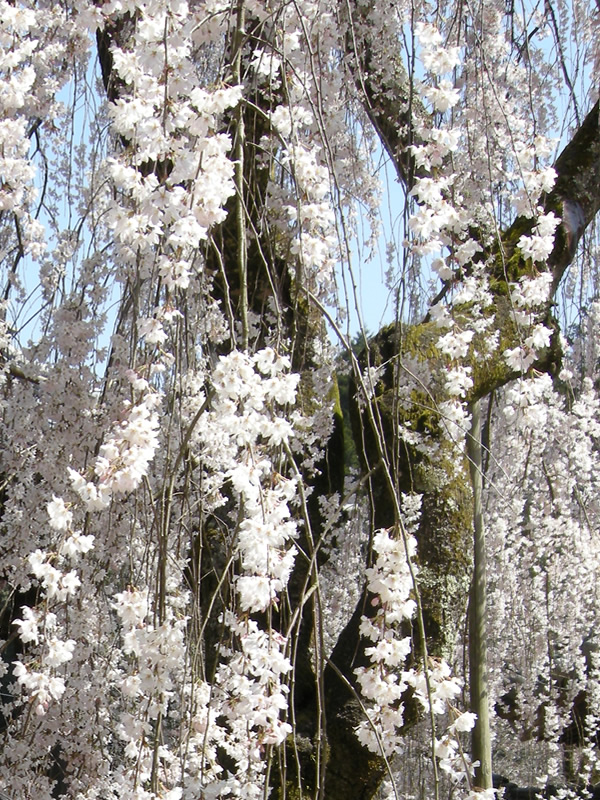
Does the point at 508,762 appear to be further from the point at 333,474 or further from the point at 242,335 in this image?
the point at 242,335

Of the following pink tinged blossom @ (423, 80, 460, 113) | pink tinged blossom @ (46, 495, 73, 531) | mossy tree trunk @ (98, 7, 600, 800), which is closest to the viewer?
pink tinged blossom @ (46, 495, 73, 531)

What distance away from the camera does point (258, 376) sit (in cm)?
133

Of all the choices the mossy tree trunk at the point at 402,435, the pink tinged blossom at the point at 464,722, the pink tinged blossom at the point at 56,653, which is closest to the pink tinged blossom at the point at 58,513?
the pink tinged blossom at the point at 56,653

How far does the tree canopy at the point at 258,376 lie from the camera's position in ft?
4.43

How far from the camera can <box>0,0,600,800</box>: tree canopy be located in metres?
1.35

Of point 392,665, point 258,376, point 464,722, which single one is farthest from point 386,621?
point 258,376

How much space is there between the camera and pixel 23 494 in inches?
97.7

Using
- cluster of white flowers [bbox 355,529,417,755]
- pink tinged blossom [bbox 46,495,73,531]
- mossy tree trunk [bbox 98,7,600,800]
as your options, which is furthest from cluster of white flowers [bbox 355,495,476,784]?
→ mossy tree trunk [bbox 98,7,600,800]

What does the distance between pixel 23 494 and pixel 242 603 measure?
4.35 feet

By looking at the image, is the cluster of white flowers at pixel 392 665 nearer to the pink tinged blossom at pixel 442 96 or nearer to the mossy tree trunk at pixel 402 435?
the pink tinged blossom at pixel 442 96

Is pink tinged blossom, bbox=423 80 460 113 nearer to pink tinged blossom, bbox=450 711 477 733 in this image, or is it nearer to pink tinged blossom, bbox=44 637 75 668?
pink tinged blossom, bbox=450 711 477 733

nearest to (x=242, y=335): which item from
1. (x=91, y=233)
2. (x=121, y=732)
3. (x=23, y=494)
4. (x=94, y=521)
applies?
(x=121, y=732)

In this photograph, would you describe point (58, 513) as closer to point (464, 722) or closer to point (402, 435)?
point (464, 722)

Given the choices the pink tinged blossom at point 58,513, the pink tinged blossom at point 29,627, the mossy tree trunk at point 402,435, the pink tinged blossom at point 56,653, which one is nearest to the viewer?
the pink tinged blossom at point 58,513
